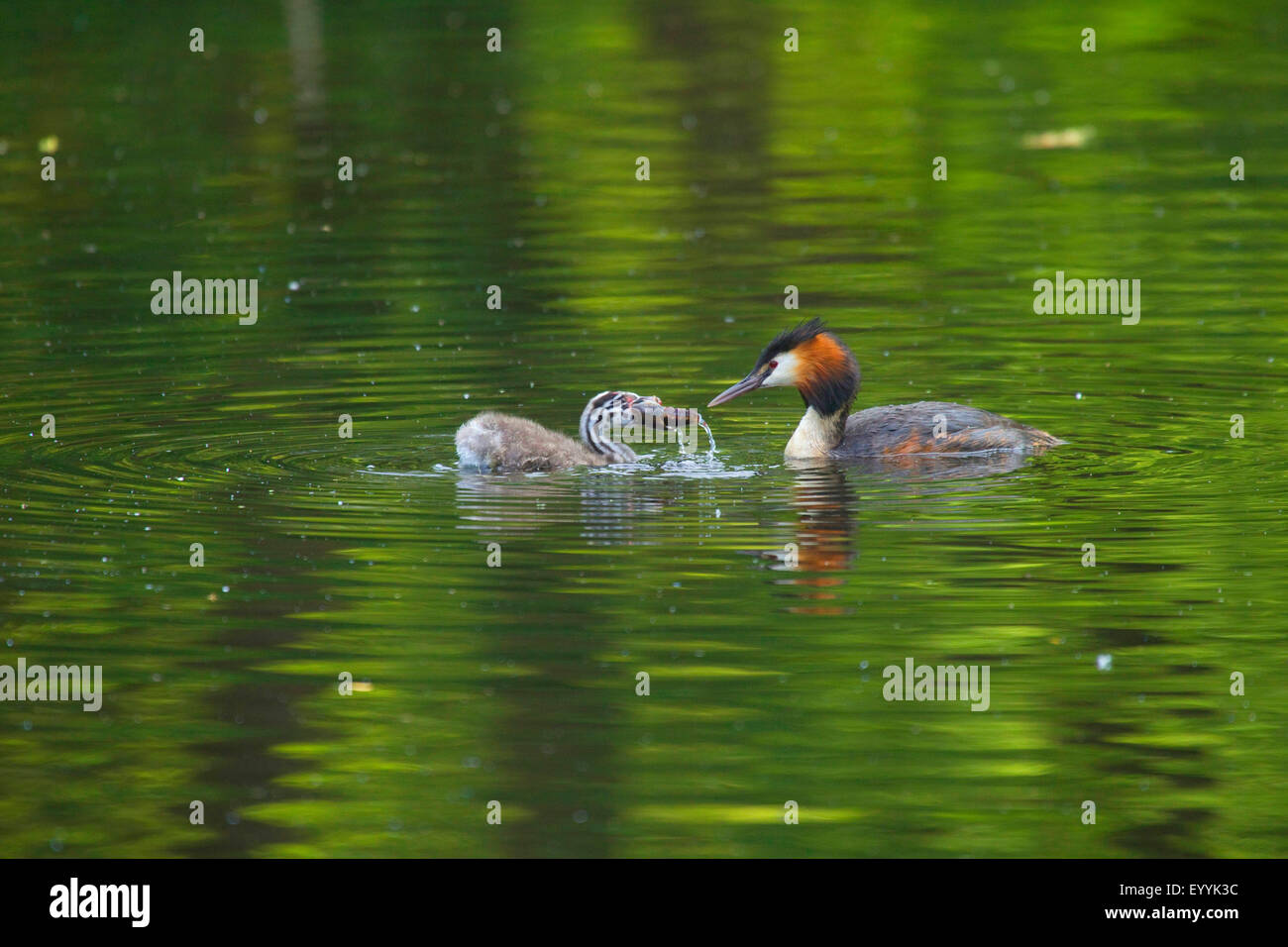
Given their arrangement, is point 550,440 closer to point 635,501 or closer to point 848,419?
point 635,501

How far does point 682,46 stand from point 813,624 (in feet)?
81.2

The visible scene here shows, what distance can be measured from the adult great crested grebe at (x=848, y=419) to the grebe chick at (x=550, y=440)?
51cm

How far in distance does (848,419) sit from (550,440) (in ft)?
5.80

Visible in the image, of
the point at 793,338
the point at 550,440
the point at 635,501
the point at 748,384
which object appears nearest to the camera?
the point at 635,501

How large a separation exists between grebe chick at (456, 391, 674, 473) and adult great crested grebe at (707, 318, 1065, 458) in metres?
0.51

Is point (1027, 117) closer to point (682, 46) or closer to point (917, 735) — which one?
point (682, 46)

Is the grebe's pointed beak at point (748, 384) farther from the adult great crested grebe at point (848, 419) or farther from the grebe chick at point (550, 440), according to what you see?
the grebe chick at point (550, 440)

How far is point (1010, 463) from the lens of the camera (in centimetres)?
1129

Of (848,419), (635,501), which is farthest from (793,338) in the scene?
(635,501)

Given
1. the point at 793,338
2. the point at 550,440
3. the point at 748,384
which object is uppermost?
the point at 793,338

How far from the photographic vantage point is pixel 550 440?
11.3 metres

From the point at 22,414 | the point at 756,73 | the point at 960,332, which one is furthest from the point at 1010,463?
the point at 756,73

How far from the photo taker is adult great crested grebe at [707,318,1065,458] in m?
11.5

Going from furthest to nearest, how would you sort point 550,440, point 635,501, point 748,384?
point 748,384
point 550,440
point 635,501
